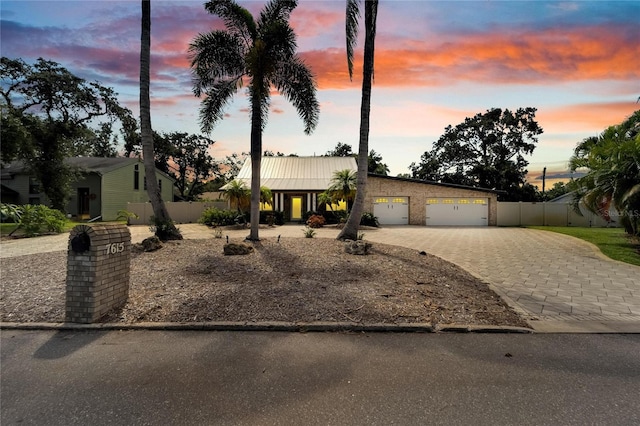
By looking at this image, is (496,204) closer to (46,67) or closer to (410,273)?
(410,273)

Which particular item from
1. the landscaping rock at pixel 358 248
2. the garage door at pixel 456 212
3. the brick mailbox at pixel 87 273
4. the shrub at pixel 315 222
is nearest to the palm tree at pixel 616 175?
the landscaping rock at pixel 358 248

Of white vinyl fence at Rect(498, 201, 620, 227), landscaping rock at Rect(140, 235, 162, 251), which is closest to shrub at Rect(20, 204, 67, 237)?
landscaping rock at Rect(140, 235, 162, 251)

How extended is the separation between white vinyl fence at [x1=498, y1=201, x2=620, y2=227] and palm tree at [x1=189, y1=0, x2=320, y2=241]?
2003 centimetres

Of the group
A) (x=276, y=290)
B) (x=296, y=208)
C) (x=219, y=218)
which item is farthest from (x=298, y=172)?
(x=276, y=290)

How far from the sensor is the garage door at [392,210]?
25.2 m

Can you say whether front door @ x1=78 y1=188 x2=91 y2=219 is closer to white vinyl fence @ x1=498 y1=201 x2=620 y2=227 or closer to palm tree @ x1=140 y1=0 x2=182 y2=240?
palm tree @ x1=140 y1=0 x2=182 y2=240

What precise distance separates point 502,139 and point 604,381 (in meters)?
42.0

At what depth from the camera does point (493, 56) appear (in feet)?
33.7

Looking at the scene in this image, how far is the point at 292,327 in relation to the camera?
13.9 feet

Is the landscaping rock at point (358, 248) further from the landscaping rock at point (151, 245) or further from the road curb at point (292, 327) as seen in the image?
the landscaping rock at point (151, 245)

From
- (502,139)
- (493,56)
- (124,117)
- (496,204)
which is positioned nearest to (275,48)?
(493,56)

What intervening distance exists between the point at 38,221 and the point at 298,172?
1721cm

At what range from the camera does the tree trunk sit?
10.8 metres

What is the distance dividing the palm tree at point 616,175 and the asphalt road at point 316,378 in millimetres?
9704
